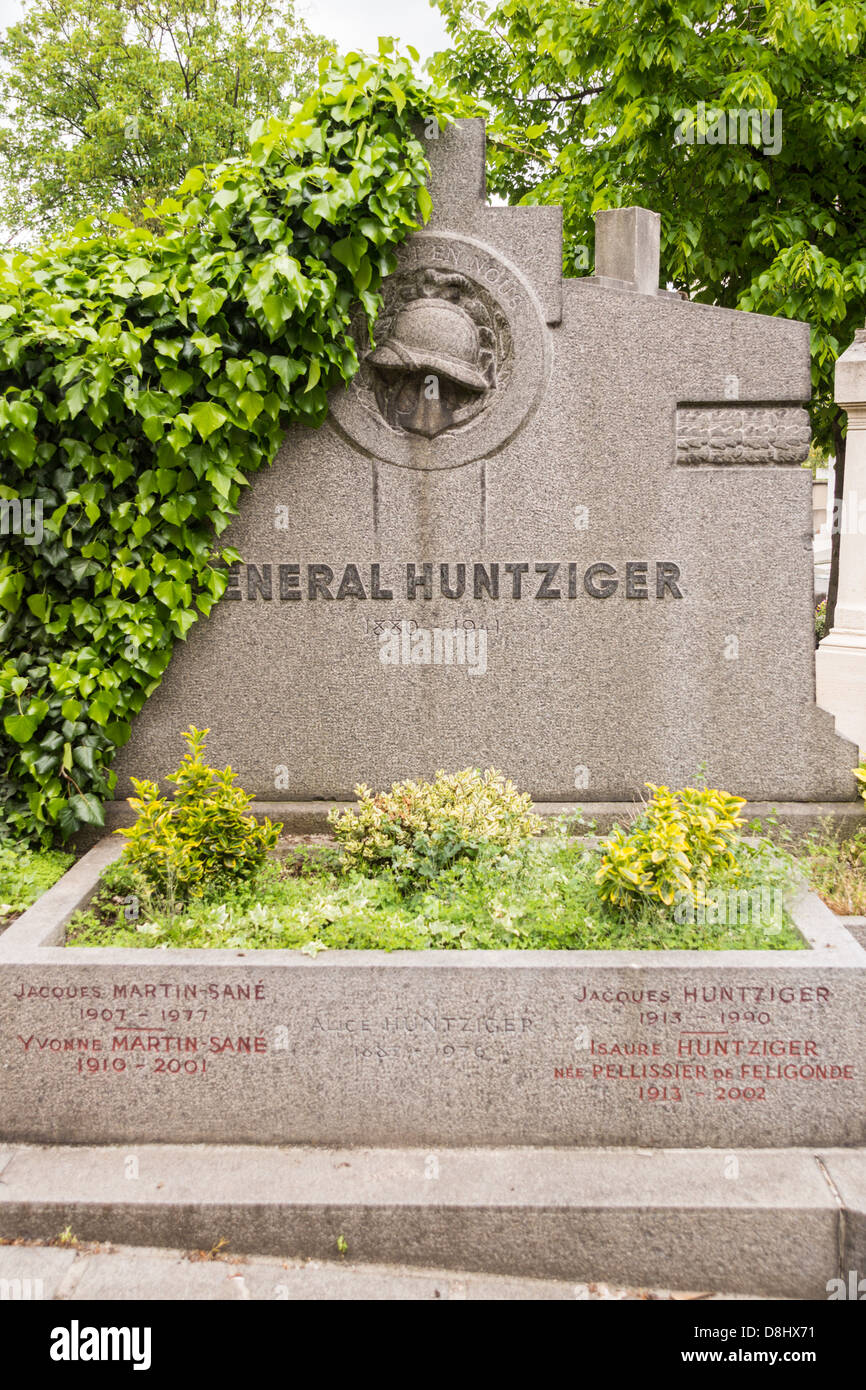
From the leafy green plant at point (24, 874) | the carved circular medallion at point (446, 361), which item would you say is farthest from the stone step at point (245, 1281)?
the carved circular medallion at point (446, 361)

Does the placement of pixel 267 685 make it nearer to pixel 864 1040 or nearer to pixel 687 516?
pixel 687 516

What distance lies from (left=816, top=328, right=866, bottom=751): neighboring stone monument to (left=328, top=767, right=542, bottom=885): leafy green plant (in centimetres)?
503

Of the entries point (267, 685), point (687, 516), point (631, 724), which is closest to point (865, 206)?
point (687, 516)

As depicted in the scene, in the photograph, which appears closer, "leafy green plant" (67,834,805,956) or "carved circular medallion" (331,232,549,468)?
"leafy green plant" (67,834,805,956)

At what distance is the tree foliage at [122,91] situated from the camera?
2017cm

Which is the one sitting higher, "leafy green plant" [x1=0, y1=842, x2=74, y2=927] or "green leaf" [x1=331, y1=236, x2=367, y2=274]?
"green leaf" [x1=331, y1=236, x2=367, y2=274]

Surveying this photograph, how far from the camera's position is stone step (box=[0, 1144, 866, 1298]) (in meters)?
3.24

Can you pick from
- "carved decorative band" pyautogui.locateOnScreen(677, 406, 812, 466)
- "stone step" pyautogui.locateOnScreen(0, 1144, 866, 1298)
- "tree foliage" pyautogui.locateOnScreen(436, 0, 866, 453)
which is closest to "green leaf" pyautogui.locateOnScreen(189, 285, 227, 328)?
"carved decorative band" pyautogui.locateOnScreen(677, 406, 812, 466)

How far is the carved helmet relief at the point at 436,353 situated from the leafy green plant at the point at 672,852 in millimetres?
2112

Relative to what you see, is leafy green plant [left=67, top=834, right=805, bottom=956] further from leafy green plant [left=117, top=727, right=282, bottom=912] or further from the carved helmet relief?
the carved helmet relief

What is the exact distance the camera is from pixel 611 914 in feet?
12.4

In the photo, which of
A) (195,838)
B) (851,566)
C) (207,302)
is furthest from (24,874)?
(851,566)

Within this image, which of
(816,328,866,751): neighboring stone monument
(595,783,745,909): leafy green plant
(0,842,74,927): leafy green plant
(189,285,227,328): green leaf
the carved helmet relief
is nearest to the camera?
(595,783,745,909): leafy green plant

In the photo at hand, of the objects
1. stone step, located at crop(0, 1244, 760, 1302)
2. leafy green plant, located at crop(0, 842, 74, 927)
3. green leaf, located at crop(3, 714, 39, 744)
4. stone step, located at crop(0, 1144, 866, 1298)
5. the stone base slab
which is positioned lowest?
stone step, located at crop(0, 1244, 760, 1302)
